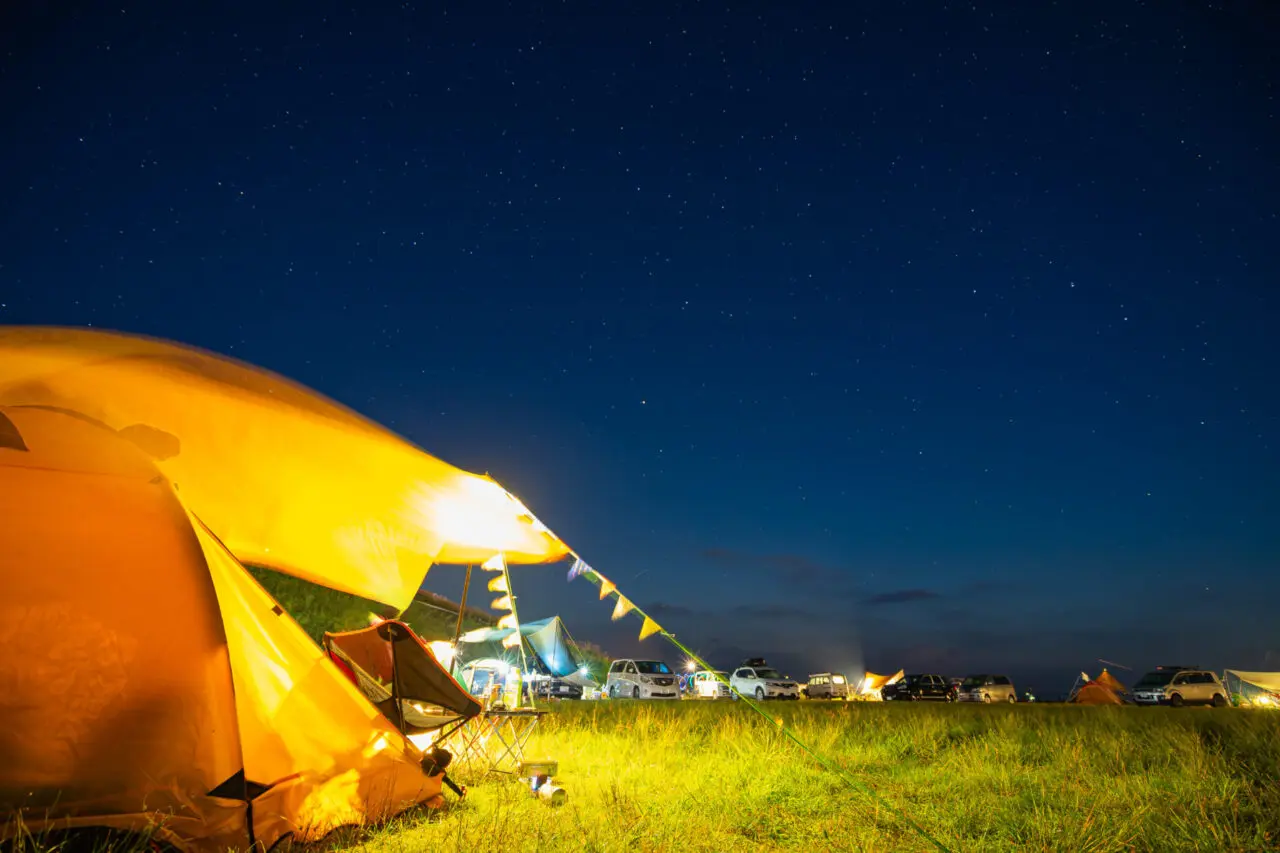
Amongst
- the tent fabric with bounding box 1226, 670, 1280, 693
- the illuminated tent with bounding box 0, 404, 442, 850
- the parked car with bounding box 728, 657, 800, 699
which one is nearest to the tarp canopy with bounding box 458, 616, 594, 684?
the parked car with bounding box 728, 657, 800, 699

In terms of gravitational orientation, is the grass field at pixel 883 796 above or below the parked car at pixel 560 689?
above

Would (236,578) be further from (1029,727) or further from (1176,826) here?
(1029,727)

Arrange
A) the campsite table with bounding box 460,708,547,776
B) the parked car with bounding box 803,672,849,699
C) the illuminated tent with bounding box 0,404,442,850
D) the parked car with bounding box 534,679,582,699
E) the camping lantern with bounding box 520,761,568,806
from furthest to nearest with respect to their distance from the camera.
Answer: the parked car with bounding box 803,672,849,699 < the parked car with bounding box 534,679,582,699 < the campsite table with bounding box 460,708,547,776 < the camping lantern with bounding box 520,761,568,806 < the illuminated tent with bounding box 0,404,442,850

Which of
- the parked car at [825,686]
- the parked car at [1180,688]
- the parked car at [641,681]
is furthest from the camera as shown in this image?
the parked car at [825,686]

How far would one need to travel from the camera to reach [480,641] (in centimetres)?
2300

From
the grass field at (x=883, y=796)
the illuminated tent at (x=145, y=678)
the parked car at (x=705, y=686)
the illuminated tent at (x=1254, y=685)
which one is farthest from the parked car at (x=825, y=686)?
the illuminated tent at (x=145, y=678)

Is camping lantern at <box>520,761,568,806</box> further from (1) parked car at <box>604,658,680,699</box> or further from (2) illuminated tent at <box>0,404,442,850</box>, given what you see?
(1) parked car at <box>604,658,680,699</box>

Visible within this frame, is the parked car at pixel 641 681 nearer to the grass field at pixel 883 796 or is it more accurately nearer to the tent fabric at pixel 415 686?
the grass field at pixel 883 796

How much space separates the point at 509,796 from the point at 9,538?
323cm

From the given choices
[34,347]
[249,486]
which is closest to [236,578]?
[249,486]

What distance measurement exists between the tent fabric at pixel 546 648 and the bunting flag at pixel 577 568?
1845cm

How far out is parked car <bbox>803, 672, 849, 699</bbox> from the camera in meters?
33.2

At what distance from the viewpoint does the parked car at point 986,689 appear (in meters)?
24.2

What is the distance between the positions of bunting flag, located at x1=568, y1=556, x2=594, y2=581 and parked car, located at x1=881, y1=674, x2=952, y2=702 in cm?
2278
